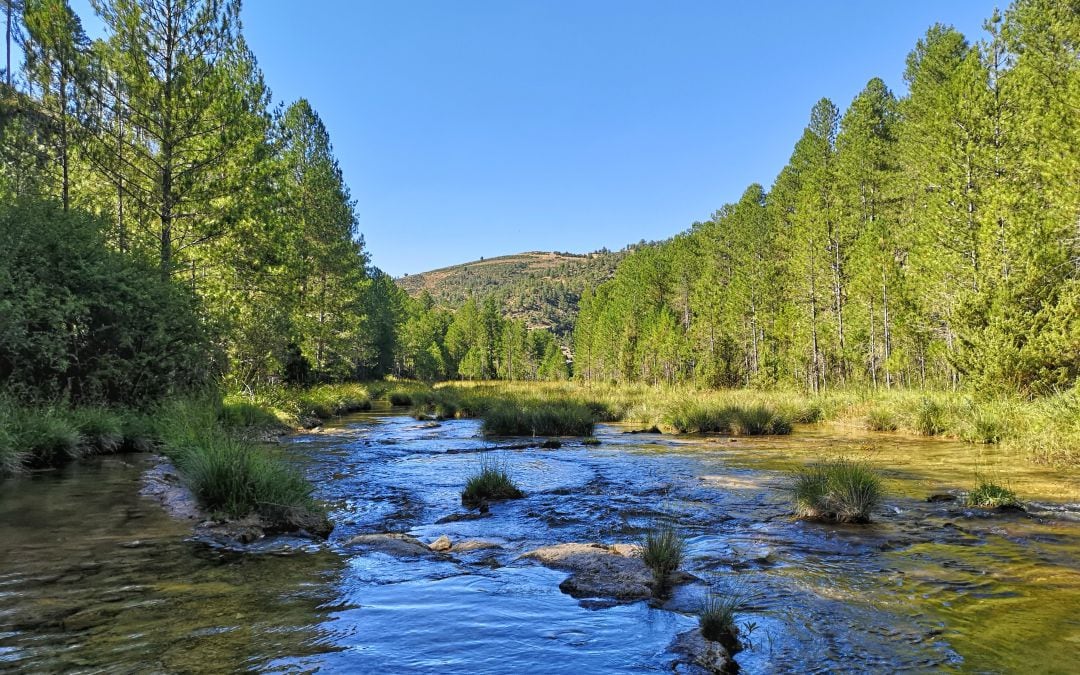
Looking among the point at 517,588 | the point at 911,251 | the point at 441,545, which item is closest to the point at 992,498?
the point at 517,588

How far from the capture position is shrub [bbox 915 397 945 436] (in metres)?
19.1

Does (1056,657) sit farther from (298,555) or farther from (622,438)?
(622,438)

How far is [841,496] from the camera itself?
8.41m

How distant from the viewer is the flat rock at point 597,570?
5.52 m

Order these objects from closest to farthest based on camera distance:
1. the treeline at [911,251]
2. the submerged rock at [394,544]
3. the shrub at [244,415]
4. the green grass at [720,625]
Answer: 1. the green grass at [720,625]
2. the submerged rock at [394,544]
3. the shrub at [244,415]
4. the treeline at [911,251]

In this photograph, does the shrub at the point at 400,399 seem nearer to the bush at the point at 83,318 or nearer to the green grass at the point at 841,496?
the bush at the point at 83,318

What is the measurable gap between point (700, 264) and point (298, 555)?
64.0 metres

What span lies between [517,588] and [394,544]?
195cm

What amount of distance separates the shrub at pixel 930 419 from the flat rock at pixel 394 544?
715 inches

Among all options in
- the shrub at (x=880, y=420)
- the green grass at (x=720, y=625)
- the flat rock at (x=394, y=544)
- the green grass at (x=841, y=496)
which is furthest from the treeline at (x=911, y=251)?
the flat rock at (x=394, y=544)

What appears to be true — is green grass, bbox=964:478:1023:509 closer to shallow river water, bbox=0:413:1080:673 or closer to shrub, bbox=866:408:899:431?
shallow river water, bbox=0:413:1080:673

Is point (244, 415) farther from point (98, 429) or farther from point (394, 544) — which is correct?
point (394, 544)

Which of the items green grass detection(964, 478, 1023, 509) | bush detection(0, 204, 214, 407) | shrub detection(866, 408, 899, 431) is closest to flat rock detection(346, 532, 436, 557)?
green grass detection(964, 478, 1023, 509)

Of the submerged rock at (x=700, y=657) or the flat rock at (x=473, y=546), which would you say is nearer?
the submerged rock at (x=700, y=657)
